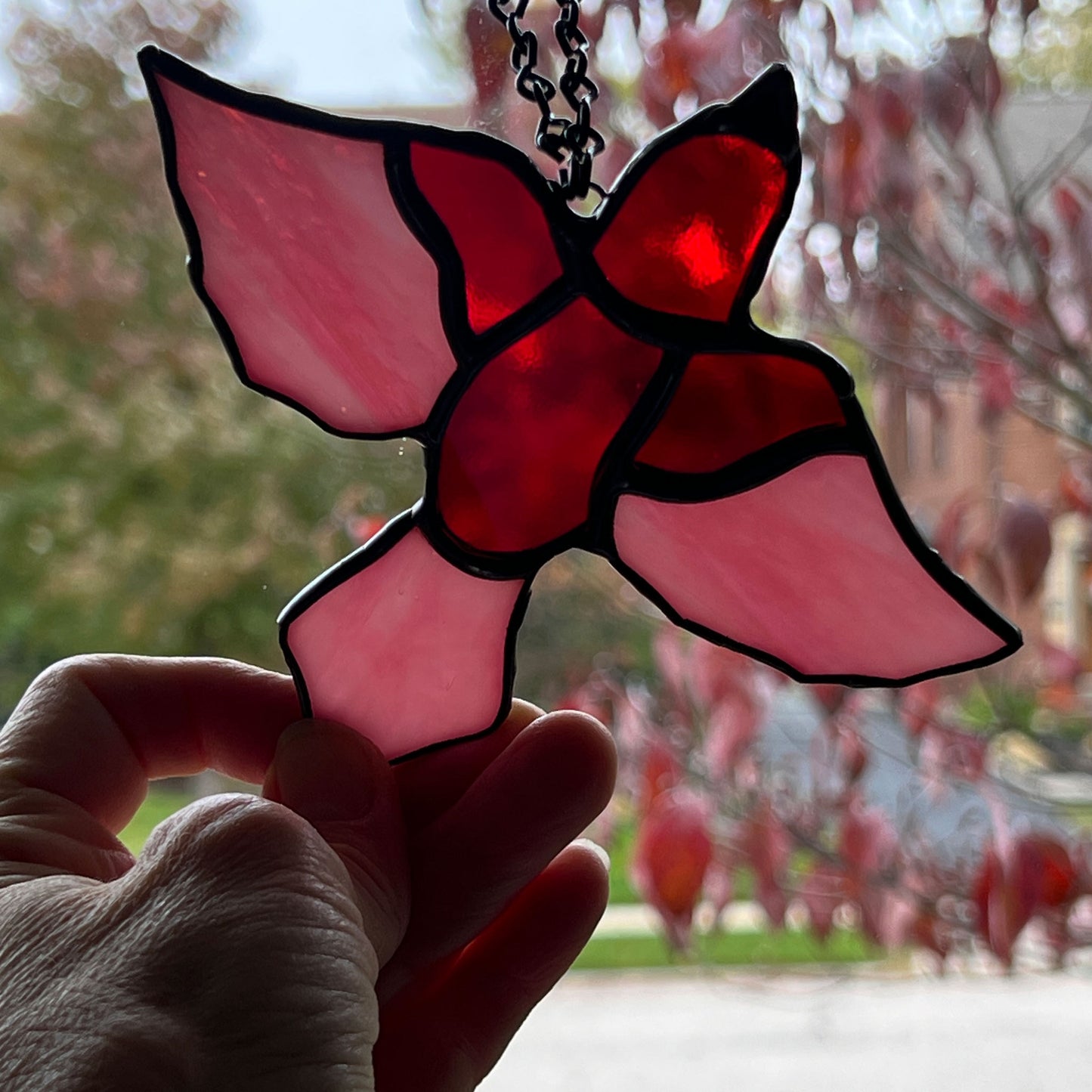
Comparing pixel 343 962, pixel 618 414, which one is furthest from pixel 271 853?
pixel 618 414

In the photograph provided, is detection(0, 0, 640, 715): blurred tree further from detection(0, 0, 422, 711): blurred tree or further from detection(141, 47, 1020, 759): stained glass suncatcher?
detection(141, 47, 1020, 759): stained glass suncatcher

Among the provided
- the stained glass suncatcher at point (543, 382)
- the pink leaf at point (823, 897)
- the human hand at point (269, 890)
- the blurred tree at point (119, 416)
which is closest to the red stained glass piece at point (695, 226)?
the stained glass suncatcher at point (543, 382)

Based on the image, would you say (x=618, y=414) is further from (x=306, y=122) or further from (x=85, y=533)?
(x=85, y=533)

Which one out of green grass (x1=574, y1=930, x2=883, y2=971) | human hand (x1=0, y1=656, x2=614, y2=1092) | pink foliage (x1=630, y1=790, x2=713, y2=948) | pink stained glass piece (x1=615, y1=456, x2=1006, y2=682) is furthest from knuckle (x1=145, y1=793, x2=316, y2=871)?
green grass (x1=574, y1=930, x2=883, y2=971)

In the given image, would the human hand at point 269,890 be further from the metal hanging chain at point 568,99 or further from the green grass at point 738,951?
the green grass at point 738,951

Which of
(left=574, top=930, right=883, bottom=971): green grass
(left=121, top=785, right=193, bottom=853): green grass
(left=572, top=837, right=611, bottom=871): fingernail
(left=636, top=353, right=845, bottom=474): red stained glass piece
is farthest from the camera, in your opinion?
(left=574, top=930, right=883, bottom=971): green grass

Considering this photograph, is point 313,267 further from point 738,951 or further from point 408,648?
point 738,951
